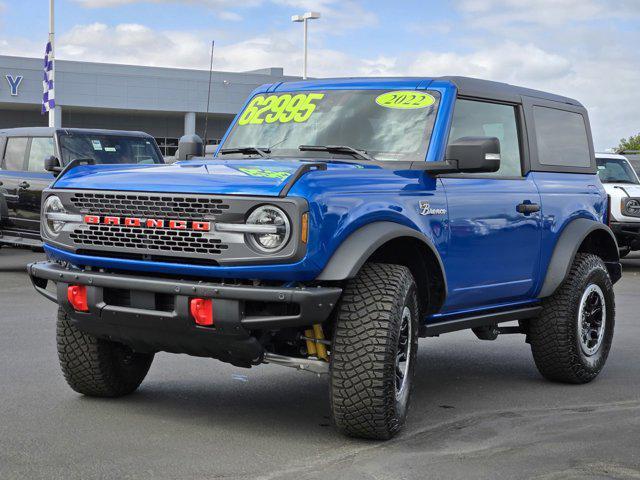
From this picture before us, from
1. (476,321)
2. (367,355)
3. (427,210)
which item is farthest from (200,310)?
(476,321)

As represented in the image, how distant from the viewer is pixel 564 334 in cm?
753

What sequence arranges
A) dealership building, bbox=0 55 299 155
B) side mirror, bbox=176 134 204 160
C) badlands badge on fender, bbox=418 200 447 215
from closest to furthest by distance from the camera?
badlands badge on fender, bbox=418 200 447 215, side mirror, bbox=176 134 204 160, dealership building, bbox=0 55 299 155

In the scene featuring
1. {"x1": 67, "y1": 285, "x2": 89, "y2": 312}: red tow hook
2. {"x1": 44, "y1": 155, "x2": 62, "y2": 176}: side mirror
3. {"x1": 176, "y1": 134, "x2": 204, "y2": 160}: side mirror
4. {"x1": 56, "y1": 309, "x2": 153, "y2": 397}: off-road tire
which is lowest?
{"x1": 56, "y1": 309, "x2": 153, "y2": 397}: off-road tire

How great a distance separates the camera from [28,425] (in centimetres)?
596

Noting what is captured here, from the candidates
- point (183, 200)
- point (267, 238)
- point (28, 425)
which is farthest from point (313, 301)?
point (28, 425)

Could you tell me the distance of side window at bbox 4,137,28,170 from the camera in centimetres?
1584

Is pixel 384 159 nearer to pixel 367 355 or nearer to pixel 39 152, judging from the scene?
pixel 367 355

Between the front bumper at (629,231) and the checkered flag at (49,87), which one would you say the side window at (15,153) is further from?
the checkered flag at (49,87)

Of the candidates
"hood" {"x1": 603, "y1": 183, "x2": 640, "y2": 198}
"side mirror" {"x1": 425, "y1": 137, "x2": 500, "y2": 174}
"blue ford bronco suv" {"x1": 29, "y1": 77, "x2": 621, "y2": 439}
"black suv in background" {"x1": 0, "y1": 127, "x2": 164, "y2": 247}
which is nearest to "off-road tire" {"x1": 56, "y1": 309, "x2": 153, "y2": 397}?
"blue ford bronco suv" {"x1": 29, "y1": 77, "x2": 621, "y2": 439}

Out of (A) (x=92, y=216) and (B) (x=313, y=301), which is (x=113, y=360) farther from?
(B) (x=313, y=301)

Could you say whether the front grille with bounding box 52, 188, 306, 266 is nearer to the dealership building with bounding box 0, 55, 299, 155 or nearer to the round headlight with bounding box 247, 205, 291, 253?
the round headlight with bounding box 247, 205, 291, 253

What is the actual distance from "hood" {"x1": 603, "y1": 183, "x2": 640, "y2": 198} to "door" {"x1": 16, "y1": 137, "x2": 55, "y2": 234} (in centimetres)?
848

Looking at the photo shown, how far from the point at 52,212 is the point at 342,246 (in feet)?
5.58

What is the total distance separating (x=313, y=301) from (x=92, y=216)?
4.45ft
